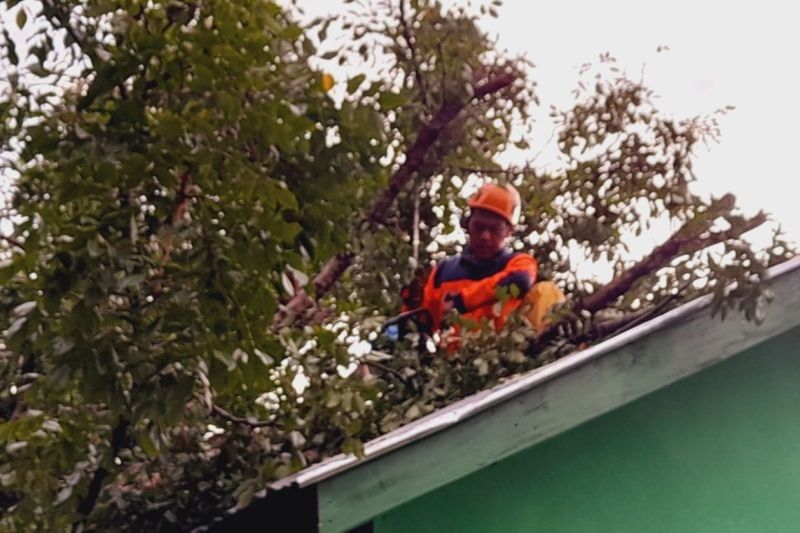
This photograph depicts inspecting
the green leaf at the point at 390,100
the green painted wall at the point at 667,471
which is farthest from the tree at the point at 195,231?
the green painted wall at the point at 667,471

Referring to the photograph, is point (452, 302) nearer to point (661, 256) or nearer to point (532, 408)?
point (661, 256)

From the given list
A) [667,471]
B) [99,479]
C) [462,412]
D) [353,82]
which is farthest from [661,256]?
[99,479]

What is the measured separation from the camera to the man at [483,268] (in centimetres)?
468

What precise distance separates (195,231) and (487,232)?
254 cm

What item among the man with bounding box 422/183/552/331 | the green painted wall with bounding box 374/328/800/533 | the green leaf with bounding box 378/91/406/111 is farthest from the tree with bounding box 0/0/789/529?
the man with bounding box 422/183/552/331

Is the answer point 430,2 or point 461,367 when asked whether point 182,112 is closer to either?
point 430,2

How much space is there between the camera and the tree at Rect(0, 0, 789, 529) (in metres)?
2.48

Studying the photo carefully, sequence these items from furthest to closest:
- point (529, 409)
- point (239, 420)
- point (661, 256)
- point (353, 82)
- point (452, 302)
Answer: point (452, 302) → point (661, 256) → point (239, 420) → point (529, 409) → point (353, 82)

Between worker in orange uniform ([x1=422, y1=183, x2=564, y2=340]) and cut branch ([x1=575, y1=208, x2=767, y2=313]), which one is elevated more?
worker in orange uniform ([x1=422, y1=183, x2=564, y2=340])

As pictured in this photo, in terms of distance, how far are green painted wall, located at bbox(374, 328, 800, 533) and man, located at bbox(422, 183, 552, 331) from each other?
3.20 feet

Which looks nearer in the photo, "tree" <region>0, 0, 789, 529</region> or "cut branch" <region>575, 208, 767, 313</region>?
"tree" <region>0, 0, 789, 529</region>

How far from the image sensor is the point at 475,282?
191 inches

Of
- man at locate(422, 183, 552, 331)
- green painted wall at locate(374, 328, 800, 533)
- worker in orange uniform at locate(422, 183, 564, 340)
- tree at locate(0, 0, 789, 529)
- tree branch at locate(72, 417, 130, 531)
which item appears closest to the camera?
tree at locate(0, 0, 789, 529)

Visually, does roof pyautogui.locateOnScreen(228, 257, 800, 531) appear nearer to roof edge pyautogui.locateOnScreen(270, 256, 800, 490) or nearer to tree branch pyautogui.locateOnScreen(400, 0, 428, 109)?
roof edge pyautogui.locateOnScreen(270, 256, 800, 490)
